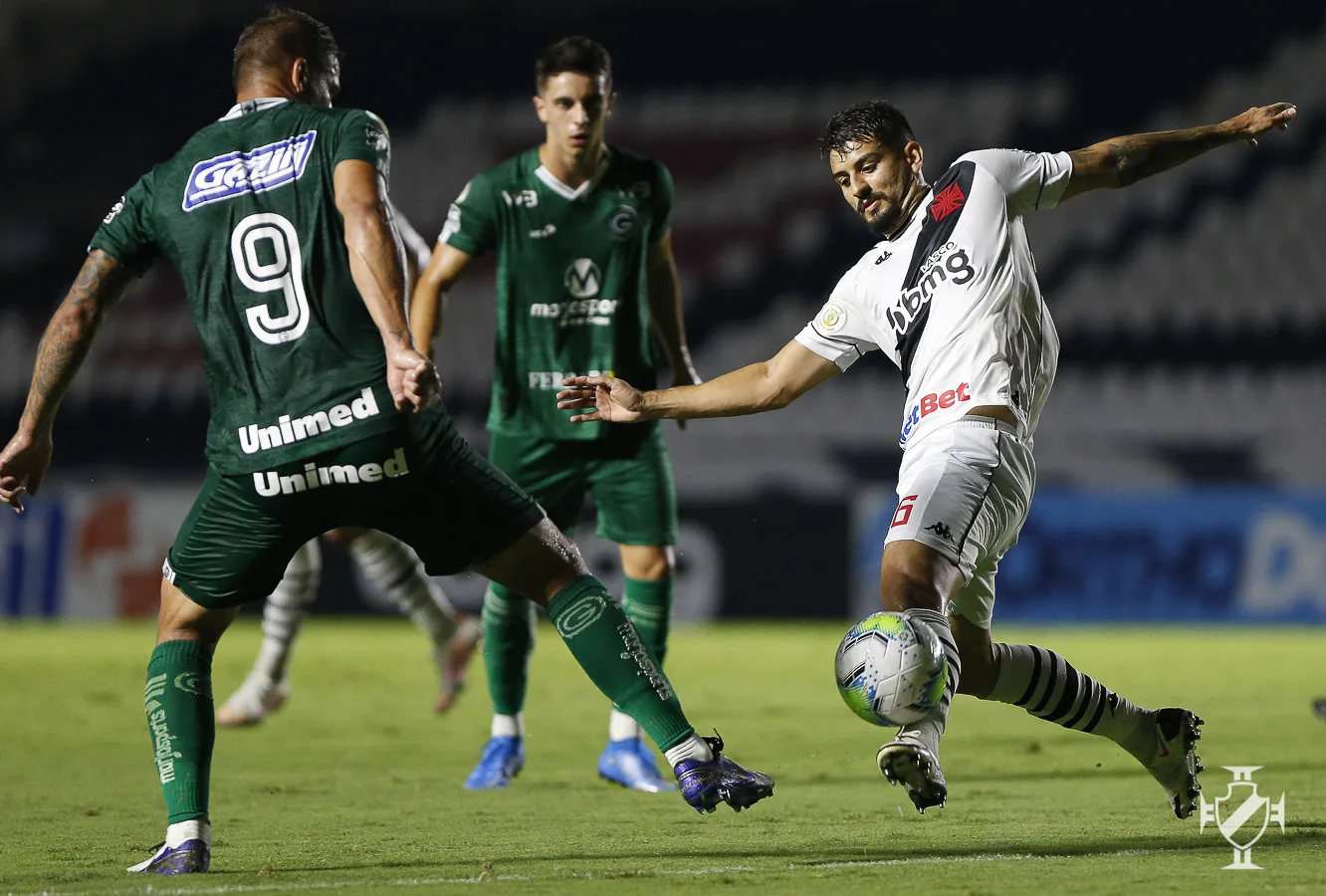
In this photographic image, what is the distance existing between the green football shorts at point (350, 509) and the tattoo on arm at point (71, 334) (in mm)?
469

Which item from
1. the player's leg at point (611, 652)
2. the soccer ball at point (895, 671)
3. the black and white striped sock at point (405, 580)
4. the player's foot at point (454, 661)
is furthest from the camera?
the player's foot at point (454, 661)

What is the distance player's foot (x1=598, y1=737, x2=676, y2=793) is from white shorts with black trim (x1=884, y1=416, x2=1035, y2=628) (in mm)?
1648

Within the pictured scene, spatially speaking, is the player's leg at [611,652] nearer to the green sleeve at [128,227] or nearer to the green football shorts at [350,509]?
the green football shorts at [350,509]

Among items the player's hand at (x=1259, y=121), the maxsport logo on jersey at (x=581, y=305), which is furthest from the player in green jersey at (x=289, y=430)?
the player's hand at (x=1259, y=121)

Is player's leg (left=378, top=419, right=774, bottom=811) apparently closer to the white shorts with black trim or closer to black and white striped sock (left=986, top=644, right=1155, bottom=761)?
the white shorts with black trim

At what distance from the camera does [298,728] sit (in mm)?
7914

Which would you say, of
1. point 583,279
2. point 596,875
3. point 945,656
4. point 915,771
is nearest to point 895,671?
point 945,656

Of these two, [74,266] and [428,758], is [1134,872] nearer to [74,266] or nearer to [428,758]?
[428,758]

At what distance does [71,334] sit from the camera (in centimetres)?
427

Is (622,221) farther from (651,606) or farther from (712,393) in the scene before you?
(712,393)

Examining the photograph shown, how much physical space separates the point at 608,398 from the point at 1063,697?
5.08 ft

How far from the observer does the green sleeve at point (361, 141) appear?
13.4ft

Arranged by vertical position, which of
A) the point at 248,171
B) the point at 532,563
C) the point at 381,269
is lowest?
the point at 532,563

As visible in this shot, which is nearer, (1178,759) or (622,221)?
(1178,759)
